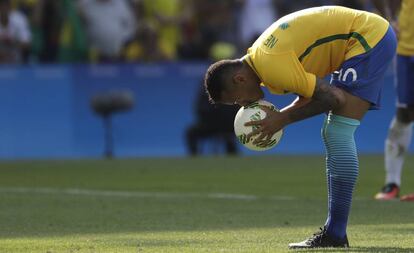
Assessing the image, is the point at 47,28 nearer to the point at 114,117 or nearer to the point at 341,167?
the point at 114,117

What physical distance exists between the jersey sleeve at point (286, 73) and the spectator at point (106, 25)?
13809 millimetres

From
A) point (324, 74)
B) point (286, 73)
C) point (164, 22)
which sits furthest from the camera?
point (164, 22)

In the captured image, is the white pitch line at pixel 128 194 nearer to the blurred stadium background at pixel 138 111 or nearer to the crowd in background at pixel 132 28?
the blurred stadium background at pixel 138 111

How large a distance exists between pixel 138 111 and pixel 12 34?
2.62 m

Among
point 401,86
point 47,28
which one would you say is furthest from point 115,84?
point 401,86

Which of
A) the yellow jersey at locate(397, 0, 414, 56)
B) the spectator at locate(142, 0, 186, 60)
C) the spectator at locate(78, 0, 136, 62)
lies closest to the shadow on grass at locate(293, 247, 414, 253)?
the yellow jersey at locate(397, 0, 414, 56)

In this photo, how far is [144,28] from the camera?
22828 millimetres

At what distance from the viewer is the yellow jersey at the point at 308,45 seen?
27.3ft

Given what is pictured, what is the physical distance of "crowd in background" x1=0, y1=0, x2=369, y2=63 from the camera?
21.8 metres

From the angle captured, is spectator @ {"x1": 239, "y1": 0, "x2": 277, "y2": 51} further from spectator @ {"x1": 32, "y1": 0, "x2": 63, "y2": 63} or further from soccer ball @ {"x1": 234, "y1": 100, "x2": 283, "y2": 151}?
soccer ball @ {"x1": 234, "y1": 100, "x2": 283, "y2": 151}

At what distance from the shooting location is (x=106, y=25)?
2212 cm

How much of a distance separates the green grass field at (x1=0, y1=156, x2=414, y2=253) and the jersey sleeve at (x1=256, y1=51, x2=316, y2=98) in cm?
104

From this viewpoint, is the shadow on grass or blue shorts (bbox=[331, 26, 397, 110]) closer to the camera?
the shadow on grass

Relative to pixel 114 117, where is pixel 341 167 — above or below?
above
